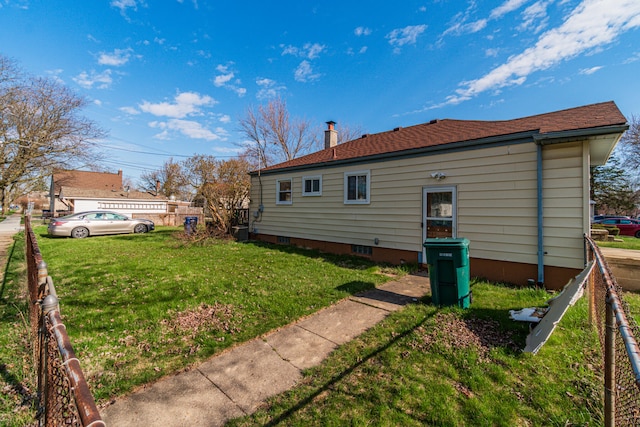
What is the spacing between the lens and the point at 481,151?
21.4ft

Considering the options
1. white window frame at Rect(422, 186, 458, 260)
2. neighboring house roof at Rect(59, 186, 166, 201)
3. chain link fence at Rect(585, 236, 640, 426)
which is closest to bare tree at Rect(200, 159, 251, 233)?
white window frame at Rect(422, 186, 458, 260)

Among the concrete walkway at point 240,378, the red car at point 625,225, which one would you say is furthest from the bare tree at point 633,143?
the concrete walkway at point 240,378

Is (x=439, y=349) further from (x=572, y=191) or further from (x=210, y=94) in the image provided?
→ (x=210, y=94)

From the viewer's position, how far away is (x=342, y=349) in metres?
3.41

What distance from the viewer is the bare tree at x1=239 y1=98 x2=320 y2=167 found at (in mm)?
26875

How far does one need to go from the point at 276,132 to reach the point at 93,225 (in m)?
17.3

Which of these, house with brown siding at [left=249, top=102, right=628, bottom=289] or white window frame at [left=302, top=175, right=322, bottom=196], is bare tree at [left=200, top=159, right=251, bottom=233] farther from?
house with brown siding at [left=249, top=102, right=628, bottom=289]

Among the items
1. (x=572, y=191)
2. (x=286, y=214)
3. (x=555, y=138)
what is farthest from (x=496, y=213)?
(x=286, y=214)

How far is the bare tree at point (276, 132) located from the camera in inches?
1058

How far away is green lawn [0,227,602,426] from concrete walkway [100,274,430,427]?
0.53 ft

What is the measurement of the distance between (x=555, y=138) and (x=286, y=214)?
344 inches

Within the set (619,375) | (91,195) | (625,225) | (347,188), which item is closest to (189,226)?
(347,188)

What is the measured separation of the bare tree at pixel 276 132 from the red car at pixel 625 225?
80.0 feet

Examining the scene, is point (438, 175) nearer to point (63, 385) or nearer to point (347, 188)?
→ point (347, 188)
